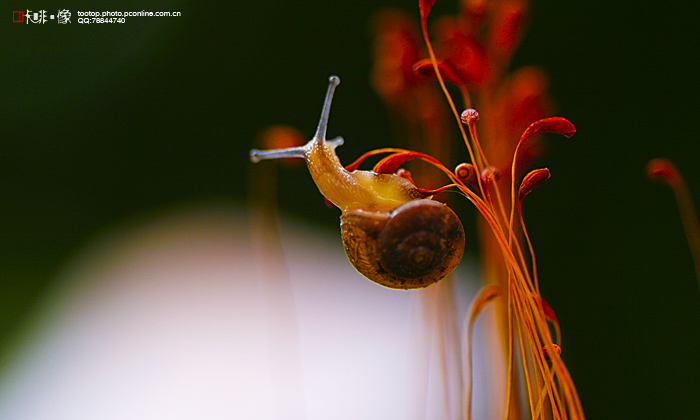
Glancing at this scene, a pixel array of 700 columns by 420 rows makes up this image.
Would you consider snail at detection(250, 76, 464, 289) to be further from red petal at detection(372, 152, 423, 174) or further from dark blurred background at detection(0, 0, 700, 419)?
dark blurred background at detection(0, 0, 700, 419)

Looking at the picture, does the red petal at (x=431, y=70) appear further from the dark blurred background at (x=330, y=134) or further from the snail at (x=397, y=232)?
the dark blurred background at (x=330, y=134)

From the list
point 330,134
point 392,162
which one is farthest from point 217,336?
point 392,162

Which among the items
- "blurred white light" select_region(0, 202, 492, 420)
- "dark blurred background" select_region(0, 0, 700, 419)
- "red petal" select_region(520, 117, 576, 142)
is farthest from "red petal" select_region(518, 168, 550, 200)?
"dark blurred background" select_region(0, 0, 700, 419)

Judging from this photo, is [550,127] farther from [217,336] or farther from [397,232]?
[217,336]

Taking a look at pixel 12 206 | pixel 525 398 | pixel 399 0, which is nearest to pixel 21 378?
pixel 12 206

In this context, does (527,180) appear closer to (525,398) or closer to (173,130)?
(525,398)

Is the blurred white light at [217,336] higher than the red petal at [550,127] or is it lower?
lower

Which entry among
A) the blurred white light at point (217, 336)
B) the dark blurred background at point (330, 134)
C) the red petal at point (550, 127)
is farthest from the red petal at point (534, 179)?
the dark blurred background at point (330, 134)
